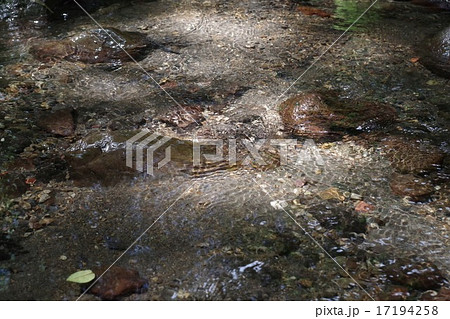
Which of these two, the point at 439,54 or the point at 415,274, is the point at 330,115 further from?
the point at 439,54

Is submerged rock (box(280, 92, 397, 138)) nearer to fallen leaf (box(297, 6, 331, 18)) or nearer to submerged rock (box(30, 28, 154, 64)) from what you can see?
submerged rock (box(30, 28, 154, 64))

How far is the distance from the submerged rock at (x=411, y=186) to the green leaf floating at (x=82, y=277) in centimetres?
166

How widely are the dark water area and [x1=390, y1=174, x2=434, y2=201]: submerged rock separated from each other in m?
0.01

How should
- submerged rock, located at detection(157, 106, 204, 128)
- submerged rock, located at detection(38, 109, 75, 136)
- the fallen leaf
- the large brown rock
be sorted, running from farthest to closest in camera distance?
the fallen leaf < submerged rock, located at detection(157, 106, 204, 128) < submerged rock, located at detection(38, 109, 75, 136) < the large brown rock

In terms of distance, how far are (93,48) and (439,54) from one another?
10.0 feet

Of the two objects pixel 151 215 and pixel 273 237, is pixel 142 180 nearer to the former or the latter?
pixel 151 215

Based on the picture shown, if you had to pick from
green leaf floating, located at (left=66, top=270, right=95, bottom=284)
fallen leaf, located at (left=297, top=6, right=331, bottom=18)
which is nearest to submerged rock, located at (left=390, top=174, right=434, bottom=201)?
green leaf floating, located at (left=66, top=270, right=95, bottom=284)

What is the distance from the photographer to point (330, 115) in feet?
10.5

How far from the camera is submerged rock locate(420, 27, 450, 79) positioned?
12.8ft

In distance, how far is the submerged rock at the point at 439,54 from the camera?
12.8ft

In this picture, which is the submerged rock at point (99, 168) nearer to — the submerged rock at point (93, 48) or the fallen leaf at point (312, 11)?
the submerged rock at point (93, 48)
